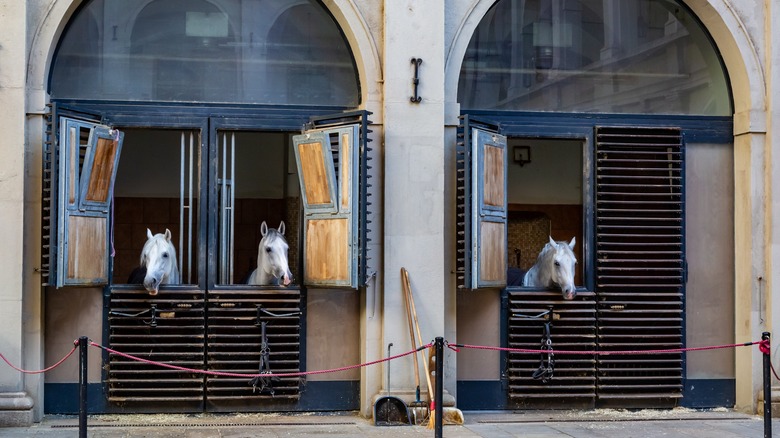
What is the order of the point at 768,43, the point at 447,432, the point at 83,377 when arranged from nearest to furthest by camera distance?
the point at 83,377 → the point at 447,432 → the point at 768,43

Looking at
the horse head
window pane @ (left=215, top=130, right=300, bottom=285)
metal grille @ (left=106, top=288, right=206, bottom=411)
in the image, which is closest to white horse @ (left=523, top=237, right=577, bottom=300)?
the horse head

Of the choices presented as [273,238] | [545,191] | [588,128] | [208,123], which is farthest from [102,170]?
[545,191]

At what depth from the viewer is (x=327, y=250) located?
39.0 ft

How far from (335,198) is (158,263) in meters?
1.94

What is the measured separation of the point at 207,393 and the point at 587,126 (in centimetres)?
510

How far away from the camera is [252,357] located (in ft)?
39.9

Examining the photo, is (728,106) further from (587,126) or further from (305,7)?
(305,7)

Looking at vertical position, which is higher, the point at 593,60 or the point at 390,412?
the point at 593,60

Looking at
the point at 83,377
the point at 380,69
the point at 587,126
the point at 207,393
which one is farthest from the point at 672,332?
the point at 83,377

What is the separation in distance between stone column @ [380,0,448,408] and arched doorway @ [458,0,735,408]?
0.68 metres

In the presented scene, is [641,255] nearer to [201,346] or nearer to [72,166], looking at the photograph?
[201,346]

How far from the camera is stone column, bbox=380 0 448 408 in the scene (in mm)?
11969

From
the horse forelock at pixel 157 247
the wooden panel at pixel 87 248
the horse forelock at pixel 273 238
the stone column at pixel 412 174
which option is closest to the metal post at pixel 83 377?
the wooden panel at pixel 87 248

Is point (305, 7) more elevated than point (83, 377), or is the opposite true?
point (305, 7)
